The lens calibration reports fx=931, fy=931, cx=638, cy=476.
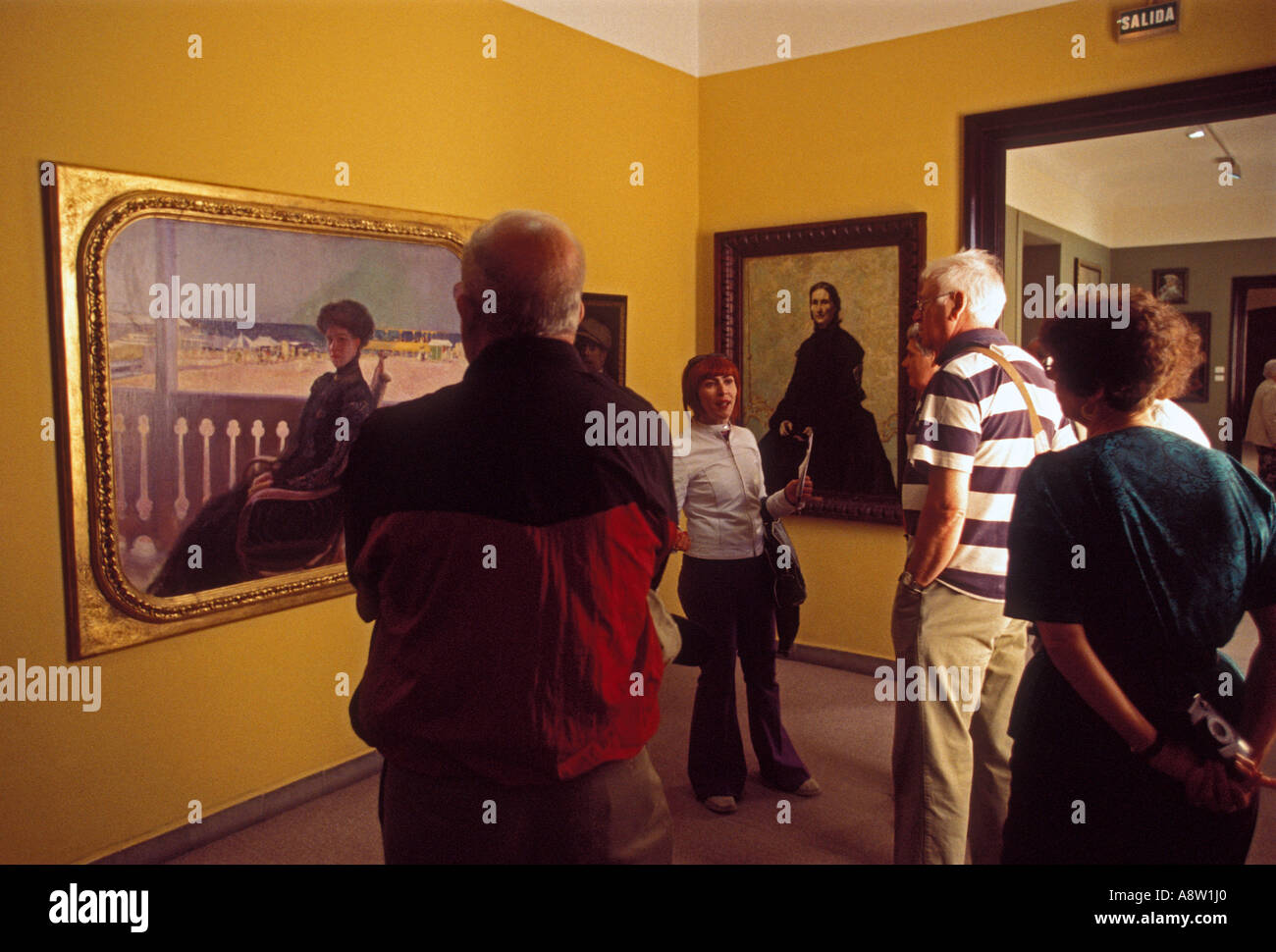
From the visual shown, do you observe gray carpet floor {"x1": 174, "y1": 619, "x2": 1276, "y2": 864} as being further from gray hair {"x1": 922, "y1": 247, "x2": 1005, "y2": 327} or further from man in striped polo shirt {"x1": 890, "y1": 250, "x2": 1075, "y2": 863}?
gray hair {"x1": 922, "y1": 247, "x2": 1005, "y2": 327}

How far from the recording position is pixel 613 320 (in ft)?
16.5

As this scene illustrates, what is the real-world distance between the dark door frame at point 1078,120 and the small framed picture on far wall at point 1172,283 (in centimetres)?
760

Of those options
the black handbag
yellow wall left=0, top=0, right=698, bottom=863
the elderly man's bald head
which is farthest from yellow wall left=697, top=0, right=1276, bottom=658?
the elderly man's bald head

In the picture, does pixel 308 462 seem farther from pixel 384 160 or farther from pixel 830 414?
pixel 830 414

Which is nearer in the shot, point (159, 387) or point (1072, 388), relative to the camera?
point (1072, 388)

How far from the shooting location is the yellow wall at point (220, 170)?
273cm

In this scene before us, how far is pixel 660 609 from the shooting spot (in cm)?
170

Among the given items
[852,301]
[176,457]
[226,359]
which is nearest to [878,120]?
[852,301]

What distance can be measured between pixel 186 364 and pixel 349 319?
2.21 feet

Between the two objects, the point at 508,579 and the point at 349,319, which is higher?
the point at 349,319

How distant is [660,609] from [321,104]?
2741 mm

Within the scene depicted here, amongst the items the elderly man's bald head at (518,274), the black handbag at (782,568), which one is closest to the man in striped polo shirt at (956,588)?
the black handbag at (782,568)
